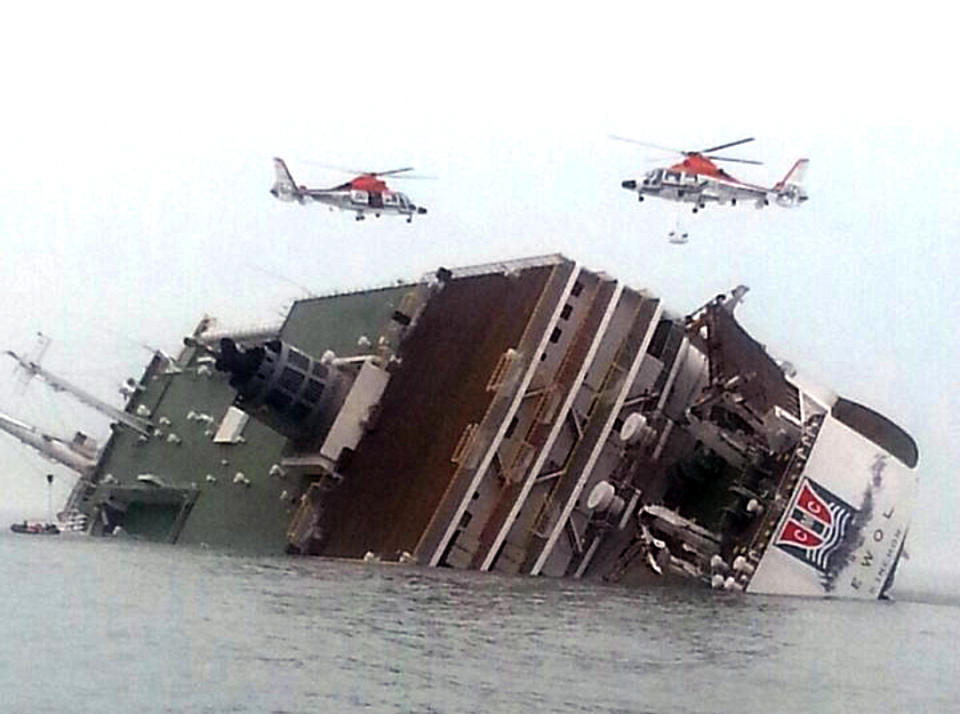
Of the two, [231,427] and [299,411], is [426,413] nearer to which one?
[299,411]

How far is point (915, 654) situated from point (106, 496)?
40.2 metres

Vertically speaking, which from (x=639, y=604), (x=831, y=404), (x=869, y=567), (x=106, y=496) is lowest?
(x=106, y=496)

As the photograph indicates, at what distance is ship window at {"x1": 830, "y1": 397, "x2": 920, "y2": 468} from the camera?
51.6 meters

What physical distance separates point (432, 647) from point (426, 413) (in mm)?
22535

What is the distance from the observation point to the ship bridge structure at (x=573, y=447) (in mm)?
47719

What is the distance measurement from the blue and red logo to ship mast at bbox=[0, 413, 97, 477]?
1328 inches

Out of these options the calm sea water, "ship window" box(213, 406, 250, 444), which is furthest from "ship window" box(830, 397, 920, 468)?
"ship window" box(213, 406, 250, 444)

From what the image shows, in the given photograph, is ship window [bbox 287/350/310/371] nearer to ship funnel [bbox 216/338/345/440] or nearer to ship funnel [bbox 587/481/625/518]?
ship funnel [bbox 216/338/345/440]

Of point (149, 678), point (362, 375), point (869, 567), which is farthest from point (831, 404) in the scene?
point (149, 678)

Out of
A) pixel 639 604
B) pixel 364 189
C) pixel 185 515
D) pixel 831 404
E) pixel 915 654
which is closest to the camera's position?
pixel 915 654

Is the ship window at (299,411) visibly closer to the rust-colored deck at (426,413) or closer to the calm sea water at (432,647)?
the rust-colored deck at (426,413)

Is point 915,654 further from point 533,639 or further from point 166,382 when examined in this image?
point 166,382

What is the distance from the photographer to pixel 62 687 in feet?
76.3

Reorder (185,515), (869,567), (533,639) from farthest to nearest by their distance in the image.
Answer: (185,515) → (869,567) → (533,639)
